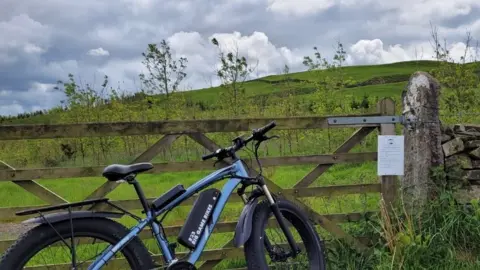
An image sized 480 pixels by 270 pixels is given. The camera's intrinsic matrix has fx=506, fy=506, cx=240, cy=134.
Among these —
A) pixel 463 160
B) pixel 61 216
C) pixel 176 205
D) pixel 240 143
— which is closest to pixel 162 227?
pixel 176 205

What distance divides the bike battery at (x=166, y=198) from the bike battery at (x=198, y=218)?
0.18 meters

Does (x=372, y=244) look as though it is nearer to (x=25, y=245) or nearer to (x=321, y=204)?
(x=321, y=204)

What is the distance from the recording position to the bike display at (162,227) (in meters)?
3.04

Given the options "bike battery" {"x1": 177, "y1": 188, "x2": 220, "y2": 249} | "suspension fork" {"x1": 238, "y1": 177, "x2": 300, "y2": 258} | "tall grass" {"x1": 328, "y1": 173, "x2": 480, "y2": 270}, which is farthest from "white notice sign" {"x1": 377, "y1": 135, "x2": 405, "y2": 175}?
"bike battery" {"x1": 177, "y1": 188, "x2": 220, "y2": 249}

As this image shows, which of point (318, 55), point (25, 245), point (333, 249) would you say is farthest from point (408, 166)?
point (318, 55)

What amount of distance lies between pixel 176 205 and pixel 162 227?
174 mm

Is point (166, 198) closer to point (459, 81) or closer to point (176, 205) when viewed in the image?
point (176, 205)

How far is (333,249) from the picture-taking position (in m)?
4.73

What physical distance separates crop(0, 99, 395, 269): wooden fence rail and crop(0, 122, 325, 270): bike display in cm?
36

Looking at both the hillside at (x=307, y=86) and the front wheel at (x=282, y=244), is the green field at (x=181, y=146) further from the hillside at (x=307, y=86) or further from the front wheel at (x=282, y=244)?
the front wheel at (x=282, y=244)

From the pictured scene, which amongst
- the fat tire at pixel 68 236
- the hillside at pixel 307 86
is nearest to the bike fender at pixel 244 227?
the fat tire at pixel 68 236

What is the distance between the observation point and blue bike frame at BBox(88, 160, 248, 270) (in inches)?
122

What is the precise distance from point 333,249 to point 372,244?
39 centimetres

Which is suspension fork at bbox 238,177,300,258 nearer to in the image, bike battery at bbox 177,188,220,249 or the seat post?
bike battery at bbox 177,188,220,249
